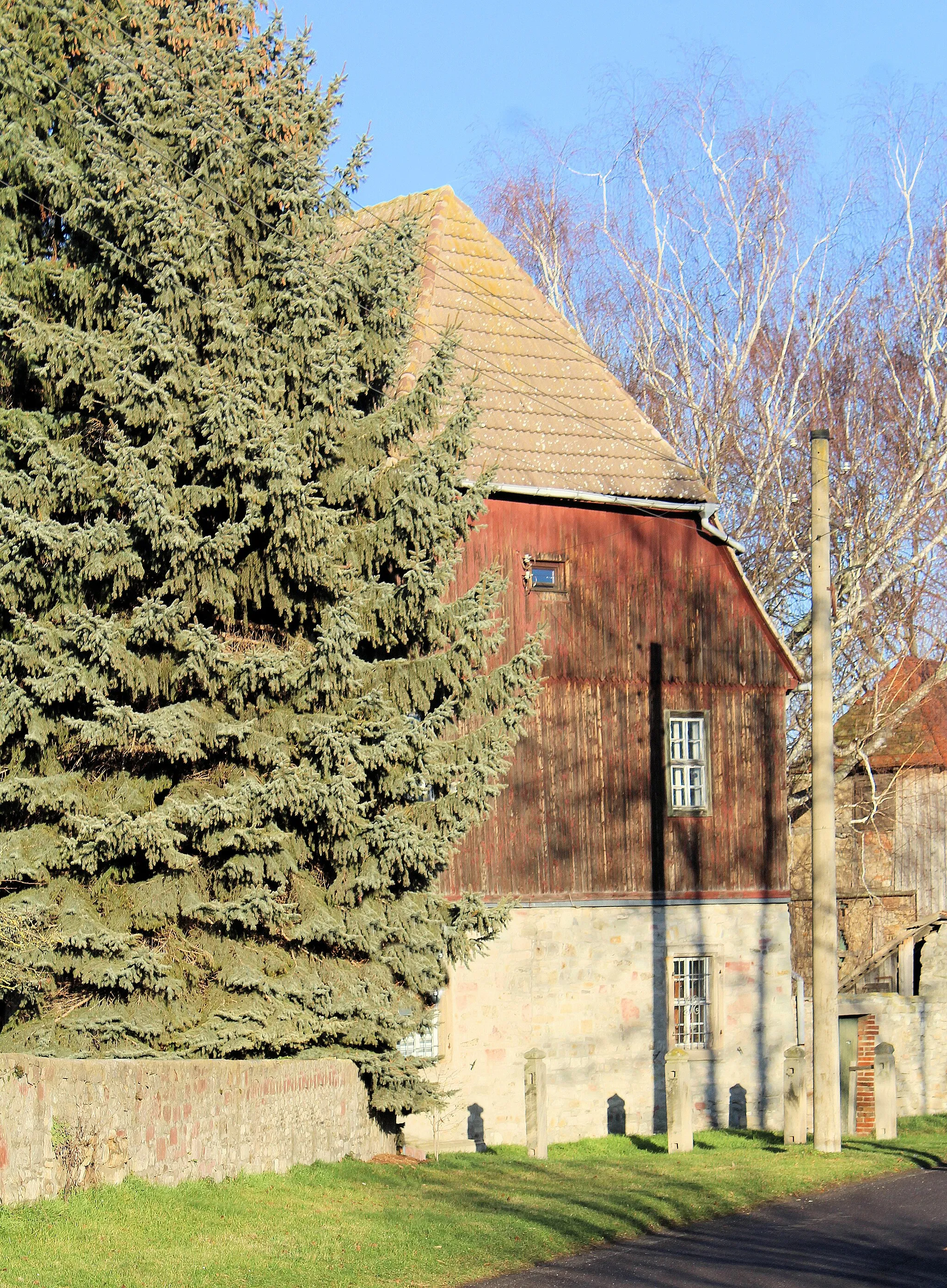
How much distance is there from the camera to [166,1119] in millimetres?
11930

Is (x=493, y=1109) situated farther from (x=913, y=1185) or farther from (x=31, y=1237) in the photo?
(x=31, y=1237)

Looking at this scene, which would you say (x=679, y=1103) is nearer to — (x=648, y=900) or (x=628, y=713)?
(x=648, y=900)

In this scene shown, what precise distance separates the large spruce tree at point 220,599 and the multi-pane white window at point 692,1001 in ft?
23.2

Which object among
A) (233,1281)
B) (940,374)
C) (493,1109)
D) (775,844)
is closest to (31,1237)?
(233,1281)

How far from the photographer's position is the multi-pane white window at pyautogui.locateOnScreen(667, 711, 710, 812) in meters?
23.0

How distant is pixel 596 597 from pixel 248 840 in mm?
9474

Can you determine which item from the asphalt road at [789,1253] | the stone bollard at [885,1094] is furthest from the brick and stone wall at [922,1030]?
the asphalt road at [789,1253]

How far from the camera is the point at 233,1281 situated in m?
9.70

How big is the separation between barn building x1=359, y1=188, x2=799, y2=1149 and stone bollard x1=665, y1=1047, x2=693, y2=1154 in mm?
3048

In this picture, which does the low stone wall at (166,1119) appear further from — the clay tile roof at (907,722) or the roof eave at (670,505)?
the clay tile roof at (907,722)

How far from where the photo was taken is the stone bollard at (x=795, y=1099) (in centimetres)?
1723

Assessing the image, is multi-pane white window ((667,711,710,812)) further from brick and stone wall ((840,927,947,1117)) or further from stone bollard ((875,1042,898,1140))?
stone bollard ((875,1042,898,1140))

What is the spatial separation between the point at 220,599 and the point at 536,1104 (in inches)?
251

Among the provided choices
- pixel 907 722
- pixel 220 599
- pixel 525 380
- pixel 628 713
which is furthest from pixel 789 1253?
pixel 907 722
